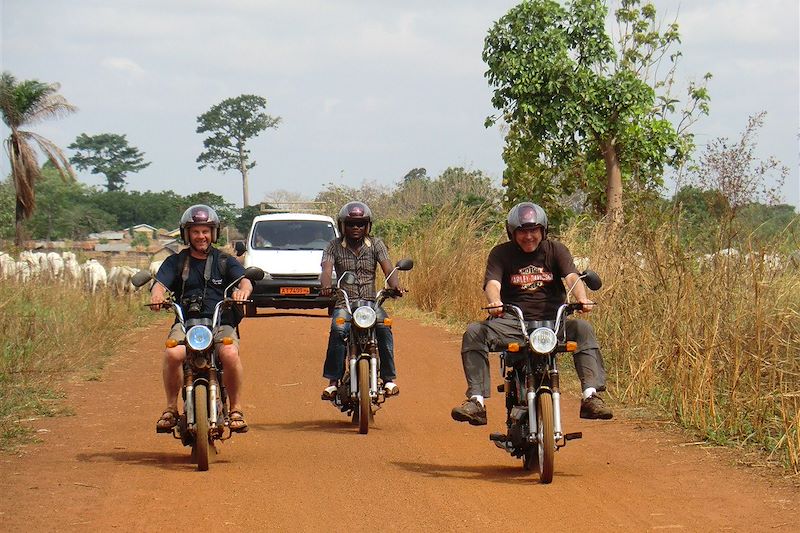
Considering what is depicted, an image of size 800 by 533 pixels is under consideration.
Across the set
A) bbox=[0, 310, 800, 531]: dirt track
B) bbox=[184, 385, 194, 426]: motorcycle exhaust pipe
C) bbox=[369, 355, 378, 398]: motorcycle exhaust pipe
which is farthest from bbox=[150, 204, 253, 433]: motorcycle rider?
bbox=[369, 355, 378, 398]: motorcycle exhaust pipe

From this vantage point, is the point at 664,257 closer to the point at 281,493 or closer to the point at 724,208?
the point at 724,208

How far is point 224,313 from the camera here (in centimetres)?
880

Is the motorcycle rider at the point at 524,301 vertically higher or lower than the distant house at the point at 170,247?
lower

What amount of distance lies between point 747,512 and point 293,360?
905cm

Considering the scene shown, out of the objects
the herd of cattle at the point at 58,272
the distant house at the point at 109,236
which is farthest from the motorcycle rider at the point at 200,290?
the distant house at the point at 109,236

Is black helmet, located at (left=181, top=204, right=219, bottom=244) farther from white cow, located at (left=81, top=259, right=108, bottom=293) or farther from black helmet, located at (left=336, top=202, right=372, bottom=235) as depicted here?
white cow, located at (left=81, top=259, right=108, bottom=293)

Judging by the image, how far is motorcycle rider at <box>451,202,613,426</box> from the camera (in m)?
7.98

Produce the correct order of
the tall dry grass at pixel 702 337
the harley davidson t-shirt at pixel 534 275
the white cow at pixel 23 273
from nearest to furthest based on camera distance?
the harley davidson t-shirt at pixel 534 275, the tall dry grass at pixel 702 337, the white cow at pixel 23 273

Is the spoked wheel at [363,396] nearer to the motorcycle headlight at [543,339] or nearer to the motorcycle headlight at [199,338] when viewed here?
the motorcycle headlight at [199,338]

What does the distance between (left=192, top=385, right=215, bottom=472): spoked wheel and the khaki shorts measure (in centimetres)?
40

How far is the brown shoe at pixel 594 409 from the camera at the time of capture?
7.75m

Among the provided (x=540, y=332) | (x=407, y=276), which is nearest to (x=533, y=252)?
(x=540, y=332)

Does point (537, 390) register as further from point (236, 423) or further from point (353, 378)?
point (353, 378)

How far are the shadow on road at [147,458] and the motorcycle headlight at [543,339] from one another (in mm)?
2504
